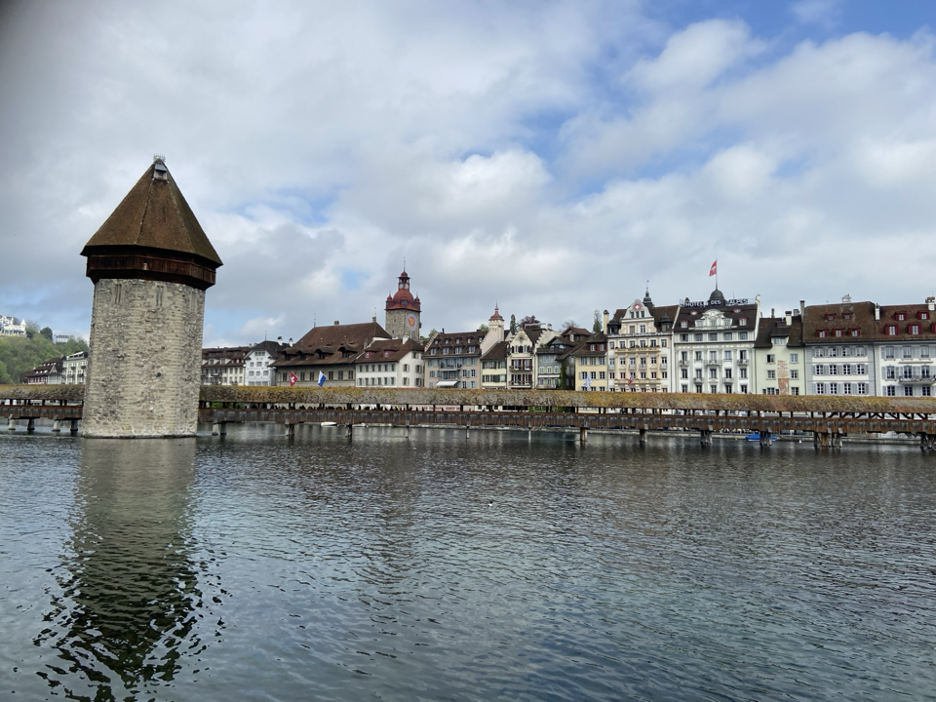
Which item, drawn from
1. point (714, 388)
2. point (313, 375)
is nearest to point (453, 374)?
point (313, 375)

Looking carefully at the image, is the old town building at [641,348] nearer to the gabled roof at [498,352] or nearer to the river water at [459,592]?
the gabled roof at [498,352]

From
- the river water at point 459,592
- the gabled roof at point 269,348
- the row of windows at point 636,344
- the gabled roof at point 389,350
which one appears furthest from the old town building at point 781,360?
the gabled roof at point 269,348

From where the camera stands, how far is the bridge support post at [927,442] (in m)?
49.8

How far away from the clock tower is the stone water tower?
177 feet

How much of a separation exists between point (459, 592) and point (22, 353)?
172646mm

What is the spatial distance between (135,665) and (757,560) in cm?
1256

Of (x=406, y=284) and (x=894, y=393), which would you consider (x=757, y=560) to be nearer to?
(x=894, y=393)

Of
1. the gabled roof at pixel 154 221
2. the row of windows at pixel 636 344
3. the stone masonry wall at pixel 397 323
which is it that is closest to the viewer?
the gabled roof at pixel 154 221

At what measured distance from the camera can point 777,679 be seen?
29.9ft

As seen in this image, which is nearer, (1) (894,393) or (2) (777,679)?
(2) (777,679)

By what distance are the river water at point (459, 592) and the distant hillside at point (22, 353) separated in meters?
140

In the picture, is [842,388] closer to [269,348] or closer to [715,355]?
[715,355]

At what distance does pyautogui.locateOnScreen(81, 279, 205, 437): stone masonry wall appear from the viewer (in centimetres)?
4797

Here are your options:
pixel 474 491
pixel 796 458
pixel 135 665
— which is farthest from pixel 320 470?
pixel 796 458
